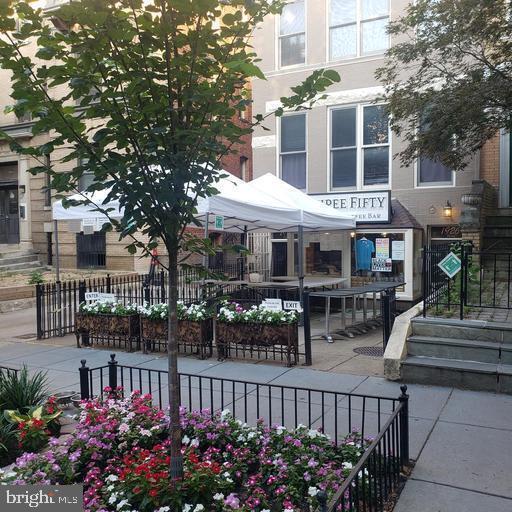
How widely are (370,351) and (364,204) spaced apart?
224 inches

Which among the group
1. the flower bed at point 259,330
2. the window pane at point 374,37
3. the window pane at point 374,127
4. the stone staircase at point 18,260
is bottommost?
the flower bed at point 259,330

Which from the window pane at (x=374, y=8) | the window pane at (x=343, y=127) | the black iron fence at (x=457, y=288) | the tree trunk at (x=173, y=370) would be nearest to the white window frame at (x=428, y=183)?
the window pane at (x=343, y=127)

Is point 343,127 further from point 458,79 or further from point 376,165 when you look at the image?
point 458,79

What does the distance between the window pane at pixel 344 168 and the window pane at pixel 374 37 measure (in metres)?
2.75

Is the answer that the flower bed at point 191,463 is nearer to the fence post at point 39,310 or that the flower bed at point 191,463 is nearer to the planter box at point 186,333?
the planter box at point 186,333

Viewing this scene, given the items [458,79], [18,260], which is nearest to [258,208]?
[458,79]

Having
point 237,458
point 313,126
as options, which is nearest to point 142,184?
point 237,458

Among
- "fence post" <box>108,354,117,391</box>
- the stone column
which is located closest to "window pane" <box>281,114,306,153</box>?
"fence post" <box>108,354,117,391</box>

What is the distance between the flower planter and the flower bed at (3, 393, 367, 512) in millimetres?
A: 4060

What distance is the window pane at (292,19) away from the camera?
A: 14344 mm

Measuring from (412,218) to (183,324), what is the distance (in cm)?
727

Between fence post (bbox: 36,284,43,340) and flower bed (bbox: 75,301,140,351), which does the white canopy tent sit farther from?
flower bed (bbox: 75,301,140,351)

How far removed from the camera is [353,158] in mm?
13852

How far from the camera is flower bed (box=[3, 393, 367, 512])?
10.5 ft
